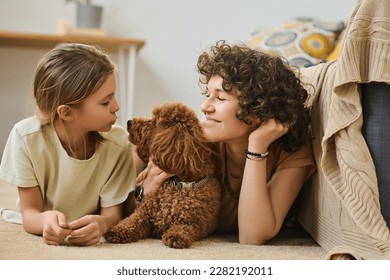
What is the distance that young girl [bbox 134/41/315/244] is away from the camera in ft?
4.01

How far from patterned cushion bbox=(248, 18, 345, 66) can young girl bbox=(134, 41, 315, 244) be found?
1.32 metres

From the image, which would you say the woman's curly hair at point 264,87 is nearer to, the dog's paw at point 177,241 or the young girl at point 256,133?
the young girl at point 256,133

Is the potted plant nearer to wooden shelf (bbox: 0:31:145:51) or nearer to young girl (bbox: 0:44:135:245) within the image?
wooden shelf (bbox: 0:31:145:51)

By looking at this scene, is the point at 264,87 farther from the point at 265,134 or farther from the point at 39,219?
the point at 39,219

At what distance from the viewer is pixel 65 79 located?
4.27 ft

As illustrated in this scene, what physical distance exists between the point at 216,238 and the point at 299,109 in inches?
13.9

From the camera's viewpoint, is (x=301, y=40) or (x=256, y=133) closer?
(x=256, y=133)

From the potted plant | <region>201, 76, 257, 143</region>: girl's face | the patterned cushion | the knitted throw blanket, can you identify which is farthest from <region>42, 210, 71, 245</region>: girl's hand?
the potted plant

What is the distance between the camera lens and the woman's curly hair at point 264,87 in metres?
1.22

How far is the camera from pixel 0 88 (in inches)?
123

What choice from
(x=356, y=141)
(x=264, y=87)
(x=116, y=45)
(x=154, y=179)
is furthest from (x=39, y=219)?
(x=116, y=45)

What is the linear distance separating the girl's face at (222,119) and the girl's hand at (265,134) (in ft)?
0.14

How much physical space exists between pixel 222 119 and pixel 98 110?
0.30 m

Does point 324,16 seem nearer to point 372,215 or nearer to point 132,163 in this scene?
point 132,163
